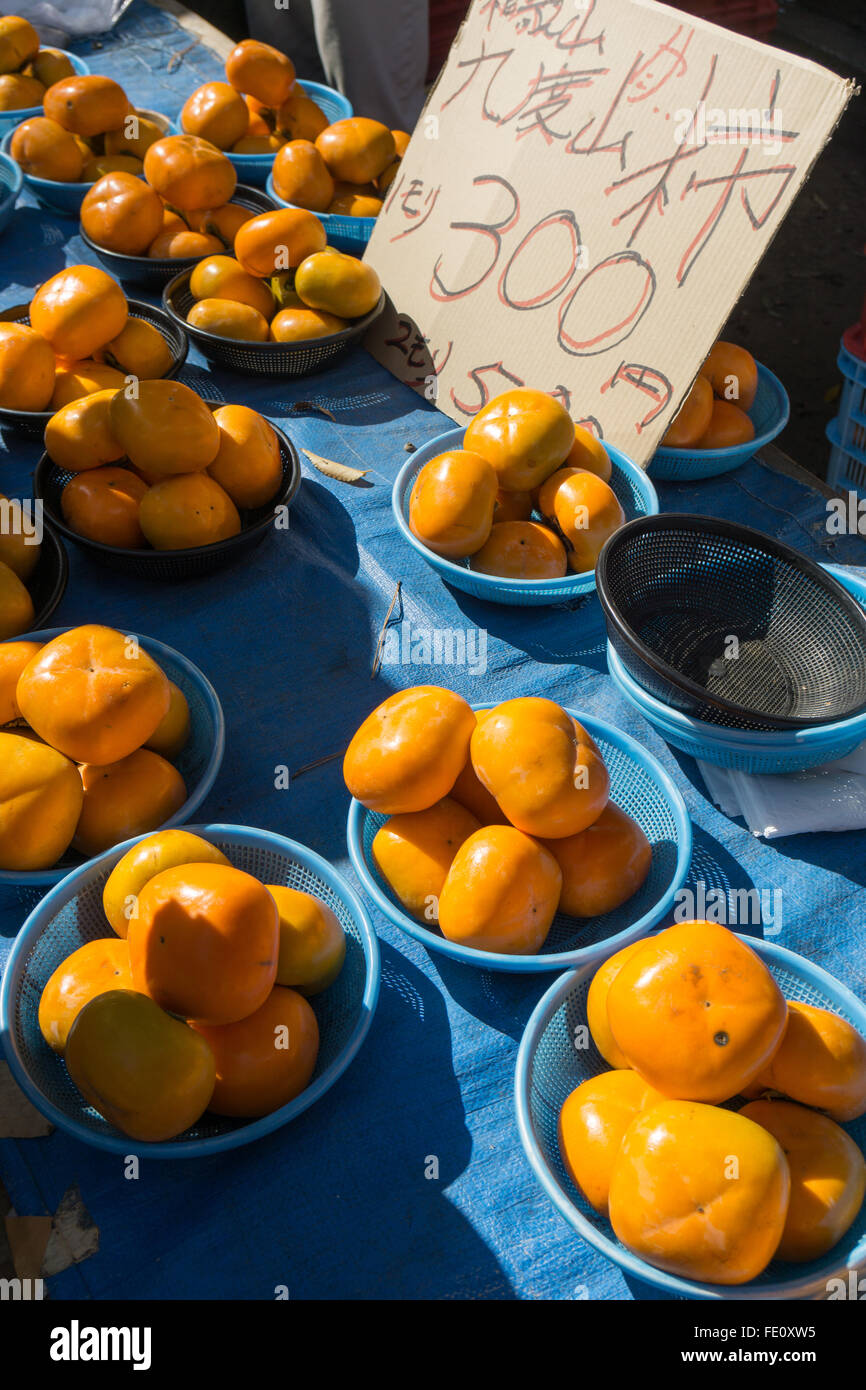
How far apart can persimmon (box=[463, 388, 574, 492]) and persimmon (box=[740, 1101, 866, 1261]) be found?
3.57 ft

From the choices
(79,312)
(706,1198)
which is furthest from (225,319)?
(706,1198)

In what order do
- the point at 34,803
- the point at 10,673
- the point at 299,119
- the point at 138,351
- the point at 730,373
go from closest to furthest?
1. the point at 34,803
2. the point at 10,673
3. the point at 138,351
4. the point at 730,373
5. the point at 299,119

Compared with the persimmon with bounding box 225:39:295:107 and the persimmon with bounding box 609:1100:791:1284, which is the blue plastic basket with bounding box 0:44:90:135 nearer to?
the persimmon with bounding box 225:39:295:107

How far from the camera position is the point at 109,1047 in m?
0.93

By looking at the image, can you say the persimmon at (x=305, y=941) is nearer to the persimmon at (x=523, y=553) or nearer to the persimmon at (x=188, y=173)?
the persimmon at (x=523, y=553)

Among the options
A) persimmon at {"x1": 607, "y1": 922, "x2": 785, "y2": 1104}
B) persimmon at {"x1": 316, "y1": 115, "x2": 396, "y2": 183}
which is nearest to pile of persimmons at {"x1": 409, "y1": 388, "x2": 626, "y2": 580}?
persimmon at {"x1": 607, "y1": 922, "x2": 785, "y2": 1104}

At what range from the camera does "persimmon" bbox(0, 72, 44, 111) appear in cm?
277

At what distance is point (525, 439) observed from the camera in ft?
5.33

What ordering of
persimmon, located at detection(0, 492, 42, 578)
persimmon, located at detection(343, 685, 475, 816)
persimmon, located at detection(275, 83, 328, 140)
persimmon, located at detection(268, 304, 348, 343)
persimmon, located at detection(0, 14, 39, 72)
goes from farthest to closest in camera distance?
1. persimmon, located at detection(0, 14, 39, 72)
2. persimmon, located at detection(275, 83, 328, 140)
3. persimmon, located at detection(268, 304, 348, 343)
4. persimmon, located at detection(0, 492, 42, 578)
5. persimmon, located at detection(343, 685, 475, 816)

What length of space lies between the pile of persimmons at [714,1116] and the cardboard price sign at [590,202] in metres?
1.20

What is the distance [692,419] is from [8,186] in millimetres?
1973

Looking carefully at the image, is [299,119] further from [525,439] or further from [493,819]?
[493,819]

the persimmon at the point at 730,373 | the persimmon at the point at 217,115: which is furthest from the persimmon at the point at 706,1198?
the persimmon at the point at 217,115

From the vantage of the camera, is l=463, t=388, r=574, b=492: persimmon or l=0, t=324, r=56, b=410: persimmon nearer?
l=463, t=388, r=574, b=492: persimmon
